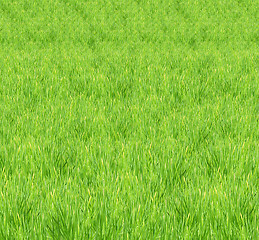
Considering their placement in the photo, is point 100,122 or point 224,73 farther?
point 224,73

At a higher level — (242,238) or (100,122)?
(242,238)

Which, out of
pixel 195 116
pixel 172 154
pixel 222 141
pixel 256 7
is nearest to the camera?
pixel 172 154

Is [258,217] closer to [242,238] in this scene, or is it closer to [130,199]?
[242,238]

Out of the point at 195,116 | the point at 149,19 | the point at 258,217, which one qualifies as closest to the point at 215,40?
the point at 149,19

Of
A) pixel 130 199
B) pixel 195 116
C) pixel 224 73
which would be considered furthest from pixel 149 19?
pixel 130 199

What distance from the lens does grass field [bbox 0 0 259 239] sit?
2287 millimetres

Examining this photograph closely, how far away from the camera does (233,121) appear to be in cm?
427

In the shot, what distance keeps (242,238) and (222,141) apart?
1.60m

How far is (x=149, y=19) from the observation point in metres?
13.7

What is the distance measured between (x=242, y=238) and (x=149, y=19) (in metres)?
12.4

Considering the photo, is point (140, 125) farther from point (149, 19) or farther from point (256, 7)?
point (256, 7)

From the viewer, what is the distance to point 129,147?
342cm

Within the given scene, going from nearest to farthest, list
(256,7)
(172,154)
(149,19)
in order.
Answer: (172,154) < (149,19) < (256,7)

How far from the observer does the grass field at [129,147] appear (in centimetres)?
229
